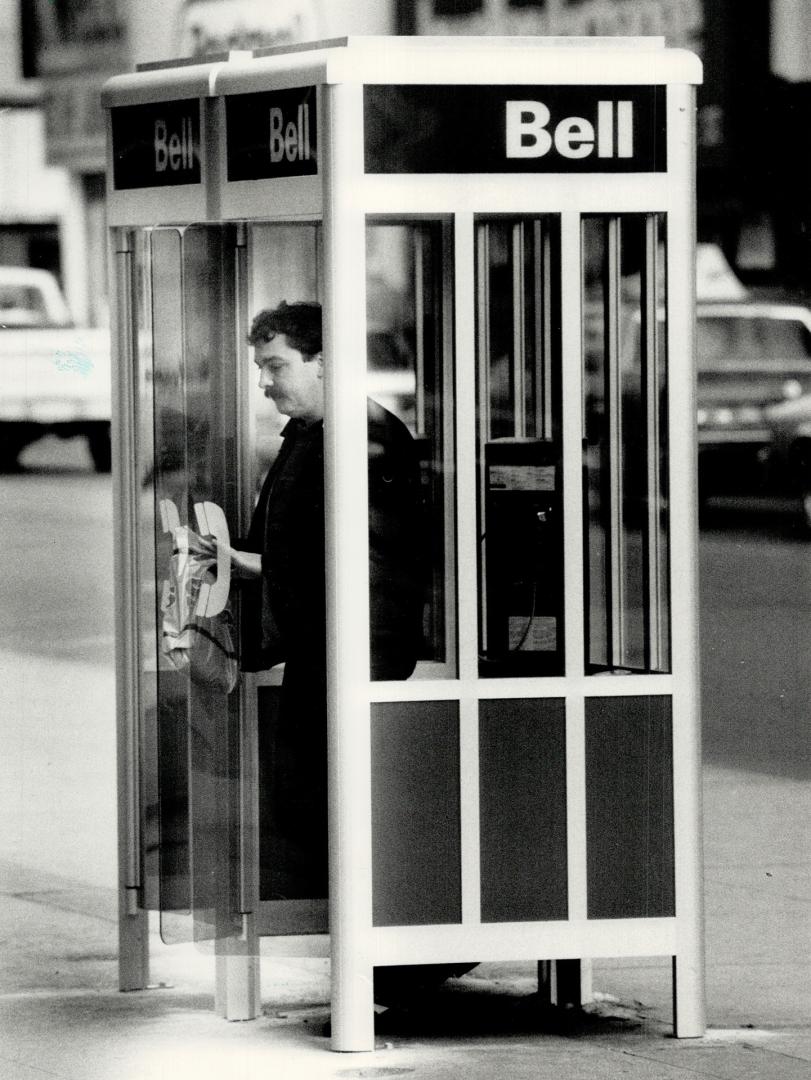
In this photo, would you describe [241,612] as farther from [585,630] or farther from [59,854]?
[59,854]

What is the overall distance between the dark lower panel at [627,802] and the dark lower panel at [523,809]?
7 centimetres

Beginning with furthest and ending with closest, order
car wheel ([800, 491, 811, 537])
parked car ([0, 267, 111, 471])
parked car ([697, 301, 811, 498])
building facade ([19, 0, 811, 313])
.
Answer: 1. parked car ([0, 267, 111, 471])
2. parked car ([697, 301, 811, 498])
3. car wheel ([800, 491, 811, 537])
4. building facade ([19, 0, 811, 313])

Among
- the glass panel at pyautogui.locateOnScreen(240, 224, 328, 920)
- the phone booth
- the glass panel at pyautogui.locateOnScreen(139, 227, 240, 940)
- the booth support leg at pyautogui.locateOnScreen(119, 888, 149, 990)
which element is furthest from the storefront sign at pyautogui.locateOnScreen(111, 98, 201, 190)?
the booth support leg at pyautogui.locateOnScreen(119, 888, 149, 990)

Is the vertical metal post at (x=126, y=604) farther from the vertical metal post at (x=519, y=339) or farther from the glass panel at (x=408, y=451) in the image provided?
the vertical metal post at (x=519, y=339)

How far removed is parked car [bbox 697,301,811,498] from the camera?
17922 mm

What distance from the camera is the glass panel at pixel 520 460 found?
496cm

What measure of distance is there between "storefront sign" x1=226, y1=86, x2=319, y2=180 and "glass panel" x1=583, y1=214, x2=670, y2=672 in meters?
0.65

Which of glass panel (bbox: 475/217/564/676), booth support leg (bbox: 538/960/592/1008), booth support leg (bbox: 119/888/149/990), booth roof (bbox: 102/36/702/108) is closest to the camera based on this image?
booth roof (bbox: 102/36/702/108)

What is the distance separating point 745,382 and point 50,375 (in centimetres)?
640

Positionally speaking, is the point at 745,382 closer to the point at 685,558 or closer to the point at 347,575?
the point at 685,558

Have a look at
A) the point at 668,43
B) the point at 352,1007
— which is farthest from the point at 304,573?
the point at 668,43

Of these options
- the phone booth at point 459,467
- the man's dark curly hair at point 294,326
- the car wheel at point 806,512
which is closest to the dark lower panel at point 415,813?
the phone booth at point 459,467

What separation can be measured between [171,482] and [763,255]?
49.5 feet

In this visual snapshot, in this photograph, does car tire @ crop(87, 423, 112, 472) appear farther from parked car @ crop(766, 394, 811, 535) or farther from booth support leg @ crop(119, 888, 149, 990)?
booth support leg @ crop(119, 888, 149, 990)
